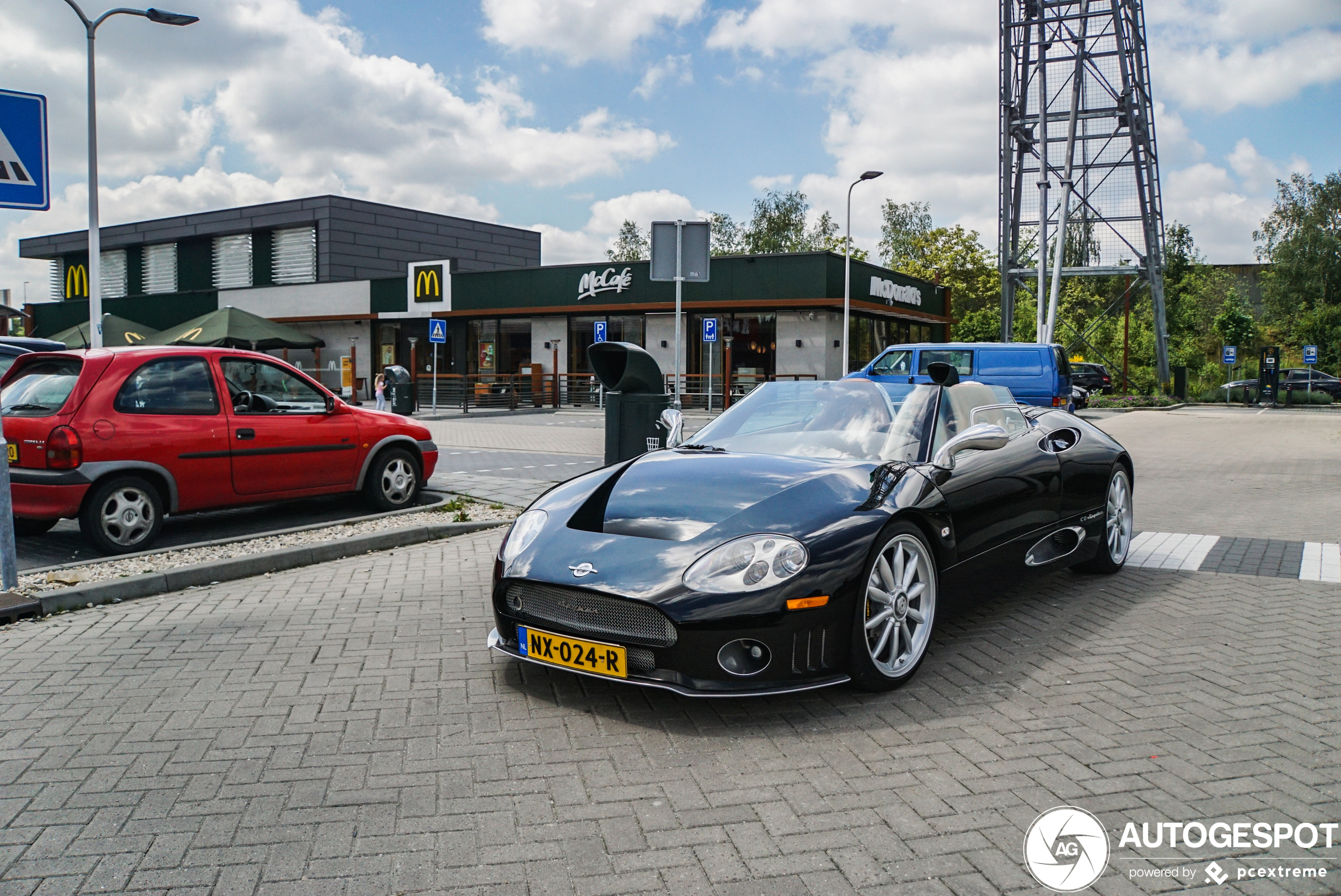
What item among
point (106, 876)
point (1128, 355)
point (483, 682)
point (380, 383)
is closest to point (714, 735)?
point (483, 682)

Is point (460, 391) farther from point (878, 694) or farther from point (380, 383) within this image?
point (878, 694)

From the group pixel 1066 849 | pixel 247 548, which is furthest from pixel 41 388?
pixel 1066 849

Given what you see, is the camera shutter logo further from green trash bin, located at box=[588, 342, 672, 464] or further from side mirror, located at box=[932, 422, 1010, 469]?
green trash bin, located at box=[588, 342, 672, 464]

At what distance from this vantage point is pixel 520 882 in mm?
2514

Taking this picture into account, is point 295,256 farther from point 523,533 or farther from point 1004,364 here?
point 523,533

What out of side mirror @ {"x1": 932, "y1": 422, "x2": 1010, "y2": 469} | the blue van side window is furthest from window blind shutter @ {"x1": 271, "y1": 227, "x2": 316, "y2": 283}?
side mirror @ {"x1": 932, "y1": 422, "x2": 1010, "y2": 469}

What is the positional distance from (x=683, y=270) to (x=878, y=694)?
6247 mm

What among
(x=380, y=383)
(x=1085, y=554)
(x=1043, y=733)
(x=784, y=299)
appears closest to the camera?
(x=1043, y=733)

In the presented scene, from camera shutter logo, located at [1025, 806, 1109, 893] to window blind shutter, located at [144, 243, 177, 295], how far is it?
52717 millimetres

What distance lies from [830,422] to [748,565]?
58.4 inches

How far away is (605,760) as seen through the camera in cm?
330

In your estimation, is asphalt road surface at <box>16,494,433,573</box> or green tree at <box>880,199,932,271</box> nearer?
asphalt road surface at <box>16,494,433,573</box>

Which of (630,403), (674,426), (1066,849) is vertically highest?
(630,403)

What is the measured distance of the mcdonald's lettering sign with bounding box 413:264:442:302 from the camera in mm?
37312
